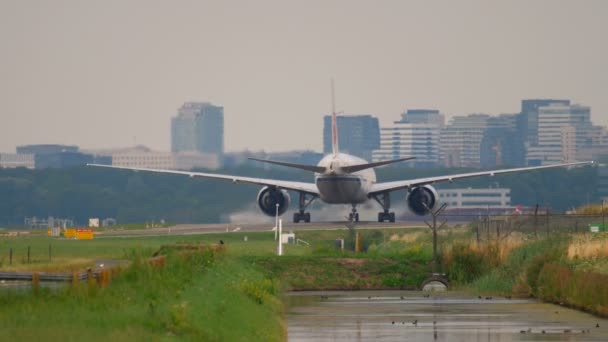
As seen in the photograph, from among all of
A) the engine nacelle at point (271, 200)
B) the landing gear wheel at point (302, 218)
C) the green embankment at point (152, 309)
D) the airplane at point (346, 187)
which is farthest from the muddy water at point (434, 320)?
the engine nacelle at point (271, 200)

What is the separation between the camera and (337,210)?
5595 inches

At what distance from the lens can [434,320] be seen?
143 ft

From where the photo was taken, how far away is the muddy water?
127 ft

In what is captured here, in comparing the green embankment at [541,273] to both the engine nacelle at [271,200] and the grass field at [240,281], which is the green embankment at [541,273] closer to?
the grass field at [240,281]

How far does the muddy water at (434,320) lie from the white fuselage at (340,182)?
52237 millimetres

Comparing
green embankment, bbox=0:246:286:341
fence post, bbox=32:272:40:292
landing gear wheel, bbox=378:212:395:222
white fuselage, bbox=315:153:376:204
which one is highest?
white fuselage, bbox=315:153:376:204

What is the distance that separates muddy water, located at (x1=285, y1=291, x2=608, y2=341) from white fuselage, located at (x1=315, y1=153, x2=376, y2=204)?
52.2 m

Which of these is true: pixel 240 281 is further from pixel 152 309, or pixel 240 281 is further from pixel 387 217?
pixel 387 217

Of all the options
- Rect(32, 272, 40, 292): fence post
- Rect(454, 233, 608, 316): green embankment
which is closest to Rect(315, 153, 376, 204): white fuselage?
Rect(454, 233, 608, 316): green embankment

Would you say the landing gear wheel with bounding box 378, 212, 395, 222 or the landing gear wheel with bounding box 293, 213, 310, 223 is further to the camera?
the landing gear wheel with bounding box 293, 213, 310, 223

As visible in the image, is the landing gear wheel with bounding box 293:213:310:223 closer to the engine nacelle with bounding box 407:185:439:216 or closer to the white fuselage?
the white fuselage

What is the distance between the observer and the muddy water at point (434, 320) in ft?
127

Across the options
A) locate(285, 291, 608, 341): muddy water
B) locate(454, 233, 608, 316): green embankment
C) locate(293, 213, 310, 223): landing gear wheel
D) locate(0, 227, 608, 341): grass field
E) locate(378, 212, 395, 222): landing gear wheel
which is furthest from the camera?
locate(293, 213, 310, 223): landing gear wheel

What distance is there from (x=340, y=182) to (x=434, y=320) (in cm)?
6427
